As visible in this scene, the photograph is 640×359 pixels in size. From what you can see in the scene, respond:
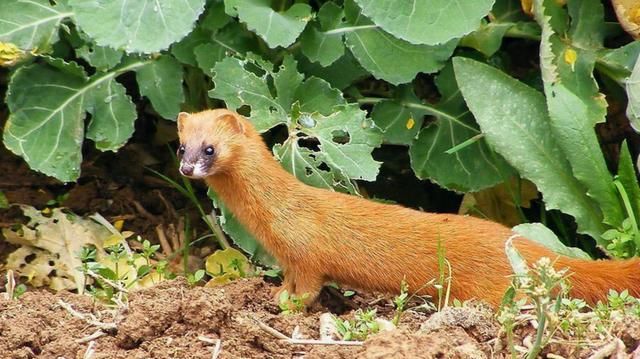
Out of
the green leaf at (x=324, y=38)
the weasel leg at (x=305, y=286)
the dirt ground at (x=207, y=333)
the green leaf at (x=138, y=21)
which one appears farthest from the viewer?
the green leaf at (x=324, y=38)

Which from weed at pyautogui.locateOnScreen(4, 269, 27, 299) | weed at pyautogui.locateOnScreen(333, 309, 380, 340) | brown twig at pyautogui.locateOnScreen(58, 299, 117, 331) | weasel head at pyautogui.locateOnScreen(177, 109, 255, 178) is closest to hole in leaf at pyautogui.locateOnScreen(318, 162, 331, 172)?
weasel head at pyautogui.locateOnScreen(177, 109, 255, 178)

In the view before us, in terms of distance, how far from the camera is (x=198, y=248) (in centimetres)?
611

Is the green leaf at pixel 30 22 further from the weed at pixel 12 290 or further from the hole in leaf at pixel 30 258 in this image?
the weed at pixel 12 290

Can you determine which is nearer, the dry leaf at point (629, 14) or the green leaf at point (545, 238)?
the green leaf at point (545, 238)

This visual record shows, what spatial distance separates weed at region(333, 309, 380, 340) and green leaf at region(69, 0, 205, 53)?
1.80 m

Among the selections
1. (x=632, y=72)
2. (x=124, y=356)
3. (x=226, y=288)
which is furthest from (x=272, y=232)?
(x=632, y=72)

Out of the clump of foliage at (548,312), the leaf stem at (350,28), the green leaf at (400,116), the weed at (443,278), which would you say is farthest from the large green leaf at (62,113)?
the clump of foliage at (548,312)

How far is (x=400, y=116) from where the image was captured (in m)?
5.91

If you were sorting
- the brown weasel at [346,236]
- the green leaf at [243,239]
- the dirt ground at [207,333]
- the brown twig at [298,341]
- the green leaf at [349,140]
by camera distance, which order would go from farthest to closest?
the green leaf at [243,239]
the green leaf at [349,140]
the brown weasel at [346,236]
the brown twig at [298,341]
the dirt ground at [207,333]

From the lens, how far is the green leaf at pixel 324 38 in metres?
5.62

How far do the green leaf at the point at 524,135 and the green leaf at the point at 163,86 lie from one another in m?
1.32

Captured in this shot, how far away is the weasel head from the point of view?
4.65m

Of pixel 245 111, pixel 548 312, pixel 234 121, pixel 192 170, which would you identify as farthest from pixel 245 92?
pixel 548 312

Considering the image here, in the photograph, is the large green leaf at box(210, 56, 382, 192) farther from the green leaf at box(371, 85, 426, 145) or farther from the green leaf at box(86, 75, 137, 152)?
the green leaf at box(86, 75, 137, 152)
